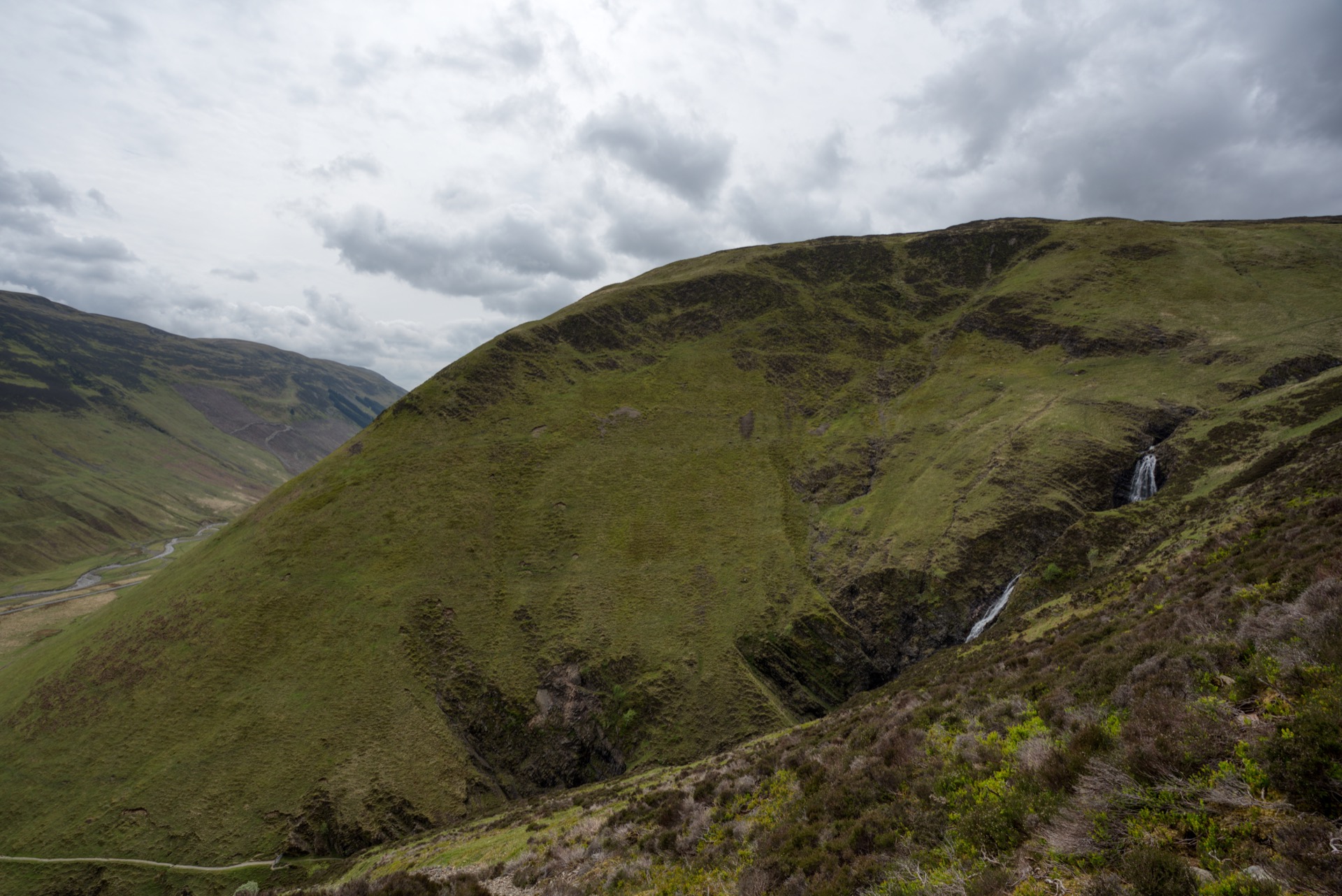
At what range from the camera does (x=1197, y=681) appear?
12.1 meters

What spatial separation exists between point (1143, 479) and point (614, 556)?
59.4m

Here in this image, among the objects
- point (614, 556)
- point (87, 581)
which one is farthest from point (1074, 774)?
point (87, 581)

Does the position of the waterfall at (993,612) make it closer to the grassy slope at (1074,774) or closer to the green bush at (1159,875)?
the grassy slope at (1074,774)

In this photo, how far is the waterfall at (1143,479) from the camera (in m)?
55.2

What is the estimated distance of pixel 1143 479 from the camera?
56.4 m

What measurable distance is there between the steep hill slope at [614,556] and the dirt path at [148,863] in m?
0.99

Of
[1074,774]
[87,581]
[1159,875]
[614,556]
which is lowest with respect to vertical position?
[87,581]

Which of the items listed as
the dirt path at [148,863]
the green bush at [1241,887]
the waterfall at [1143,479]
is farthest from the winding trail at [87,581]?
the waterfall at [1143,479]

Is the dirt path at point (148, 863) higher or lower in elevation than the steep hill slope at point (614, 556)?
lower

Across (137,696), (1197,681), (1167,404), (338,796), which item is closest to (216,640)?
(137,696)

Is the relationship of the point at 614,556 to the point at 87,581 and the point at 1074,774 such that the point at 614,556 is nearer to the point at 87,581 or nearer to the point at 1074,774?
the point at 1074,774

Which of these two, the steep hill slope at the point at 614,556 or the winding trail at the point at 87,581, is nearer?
the steep hill slope at the point at 614,556

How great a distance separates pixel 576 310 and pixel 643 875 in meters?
106

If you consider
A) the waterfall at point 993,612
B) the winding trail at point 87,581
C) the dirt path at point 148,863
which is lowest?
the winding trail at point 87,581
